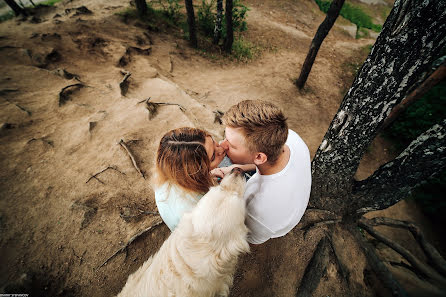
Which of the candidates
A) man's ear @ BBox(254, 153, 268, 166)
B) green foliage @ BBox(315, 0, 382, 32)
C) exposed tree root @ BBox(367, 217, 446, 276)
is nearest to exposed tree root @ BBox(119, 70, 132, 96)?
man's ear @ BBox(254, 153, 268, 166)

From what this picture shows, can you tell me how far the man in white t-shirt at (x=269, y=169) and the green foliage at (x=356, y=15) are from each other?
1695cm

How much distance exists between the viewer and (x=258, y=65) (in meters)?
8.26

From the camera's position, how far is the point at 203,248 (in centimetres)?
140

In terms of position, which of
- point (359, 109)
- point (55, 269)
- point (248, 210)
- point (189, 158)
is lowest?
point (55, 269)

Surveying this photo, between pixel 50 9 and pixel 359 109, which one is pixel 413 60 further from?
pixel 50 9

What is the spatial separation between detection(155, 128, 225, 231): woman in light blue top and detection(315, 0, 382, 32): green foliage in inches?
685

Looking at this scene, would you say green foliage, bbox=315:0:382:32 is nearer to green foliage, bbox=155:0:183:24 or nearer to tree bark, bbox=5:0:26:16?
green foliage, bbox=155:0:183:24

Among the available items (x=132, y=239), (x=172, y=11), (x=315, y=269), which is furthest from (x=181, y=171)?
(x=172, y=11)

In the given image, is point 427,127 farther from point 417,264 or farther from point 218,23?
point 218,23

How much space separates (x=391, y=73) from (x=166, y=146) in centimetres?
231

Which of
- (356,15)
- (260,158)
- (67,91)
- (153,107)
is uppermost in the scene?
(260,158)

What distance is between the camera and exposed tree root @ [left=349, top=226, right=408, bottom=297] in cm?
245

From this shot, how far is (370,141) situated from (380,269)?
197 cm

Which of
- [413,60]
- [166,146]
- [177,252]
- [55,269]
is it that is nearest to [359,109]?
[413,60]
